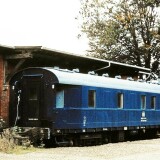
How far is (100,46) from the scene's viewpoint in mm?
43062

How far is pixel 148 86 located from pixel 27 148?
10.7m

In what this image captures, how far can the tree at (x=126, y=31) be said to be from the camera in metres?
40.9

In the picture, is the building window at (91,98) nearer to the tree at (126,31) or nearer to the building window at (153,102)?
the building window at (153,102)

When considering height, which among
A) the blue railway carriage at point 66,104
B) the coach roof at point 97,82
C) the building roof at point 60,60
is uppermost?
the building roof at point 60,60

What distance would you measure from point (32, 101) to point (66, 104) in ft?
4.96

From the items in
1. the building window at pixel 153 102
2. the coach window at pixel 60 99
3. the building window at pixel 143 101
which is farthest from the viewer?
the building window at pixel 153 102

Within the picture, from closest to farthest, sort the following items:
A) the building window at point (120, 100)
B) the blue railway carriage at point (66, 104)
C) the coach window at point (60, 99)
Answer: the blue railway carriage at point (66, 104)
the coach window at point (60, 99)
the building window at point (120, 100)

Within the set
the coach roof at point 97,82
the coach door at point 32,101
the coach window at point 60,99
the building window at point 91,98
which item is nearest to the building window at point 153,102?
the coach roof at point 97,82

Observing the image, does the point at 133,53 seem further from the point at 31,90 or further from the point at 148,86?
the point at 31,90

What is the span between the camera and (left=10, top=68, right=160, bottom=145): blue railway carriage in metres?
18.7

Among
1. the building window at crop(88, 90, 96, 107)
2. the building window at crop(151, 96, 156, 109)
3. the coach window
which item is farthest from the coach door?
the building window at crop(151, 96, 156, 109)

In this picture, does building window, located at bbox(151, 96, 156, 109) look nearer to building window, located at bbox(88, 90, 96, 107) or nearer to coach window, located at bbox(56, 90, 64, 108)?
building window, located at bbox(88, 90, 96, 107)

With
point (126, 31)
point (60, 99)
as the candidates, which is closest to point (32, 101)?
point (60, 99)

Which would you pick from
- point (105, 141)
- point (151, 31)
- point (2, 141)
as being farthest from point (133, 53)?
point (2, 141)
